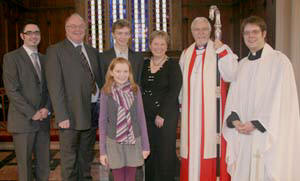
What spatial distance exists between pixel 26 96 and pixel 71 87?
1.42ft

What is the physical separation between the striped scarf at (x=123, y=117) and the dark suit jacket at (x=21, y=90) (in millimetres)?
887

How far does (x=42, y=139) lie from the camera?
290 centimetres

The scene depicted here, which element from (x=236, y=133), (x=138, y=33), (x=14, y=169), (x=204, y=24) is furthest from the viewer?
(x=138, y=33)

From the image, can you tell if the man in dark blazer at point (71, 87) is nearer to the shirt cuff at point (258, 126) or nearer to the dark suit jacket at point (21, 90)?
the dark suit jacket at point (21, 90)

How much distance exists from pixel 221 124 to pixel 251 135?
444 mm

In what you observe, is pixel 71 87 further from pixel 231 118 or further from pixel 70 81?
pixel 231 118


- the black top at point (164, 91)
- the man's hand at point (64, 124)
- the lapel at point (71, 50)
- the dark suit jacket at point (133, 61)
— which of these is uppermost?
the lapel at point (71, 50)

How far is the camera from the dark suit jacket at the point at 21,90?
2.67m

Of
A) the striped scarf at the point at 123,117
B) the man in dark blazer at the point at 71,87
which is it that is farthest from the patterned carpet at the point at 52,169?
the striped scarf at the point at 123,117

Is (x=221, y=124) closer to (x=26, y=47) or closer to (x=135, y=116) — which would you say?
(x=135, y=116)

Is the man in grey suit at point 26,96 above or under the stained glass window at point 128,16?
under

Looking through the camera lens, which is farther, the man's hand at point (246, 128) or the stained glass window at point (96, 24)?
the stained glass window at point (96, 24)

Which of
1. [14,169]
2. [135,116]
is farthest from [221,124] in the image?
[14,169]

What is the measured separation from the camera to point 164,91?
2.77 meters
